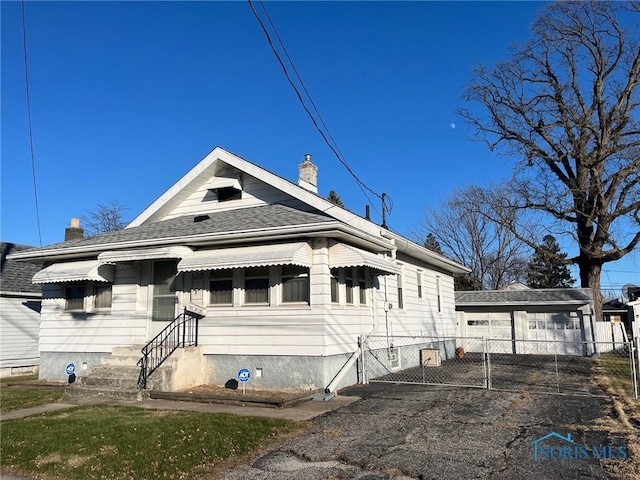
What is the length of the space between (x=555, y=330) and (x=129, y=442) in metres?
20.6

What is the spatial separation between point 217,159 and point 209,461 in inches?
382

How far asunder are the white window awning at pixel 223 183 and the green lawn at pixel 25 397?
663cm

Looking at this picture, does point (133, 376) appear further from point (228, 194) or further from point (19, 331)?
point (19, 331)

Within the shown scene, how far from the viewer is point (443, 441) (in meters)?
6.62

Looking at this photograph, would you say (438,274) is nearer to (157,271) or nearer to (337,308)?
(337,308)

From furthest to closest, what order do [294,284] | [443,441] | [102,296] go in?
[102,296] < [294,284] < [443,441]

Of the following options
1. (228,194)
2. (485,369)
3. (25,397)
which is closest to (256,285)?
(228,194)

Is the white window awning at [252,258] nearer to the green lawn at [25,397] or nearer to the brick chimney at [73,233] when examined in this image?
the green lawn at [25,397]

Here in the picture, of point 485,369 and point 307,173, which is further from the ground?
point 307,173

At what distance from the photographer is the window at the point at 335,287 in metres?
11.6

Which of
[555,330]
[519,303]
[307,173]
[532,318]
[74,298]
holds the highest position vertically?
[307,173]

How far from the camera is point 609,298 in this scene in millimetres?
65500

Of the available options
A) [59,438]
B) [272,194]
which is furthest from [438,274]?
[59,438]

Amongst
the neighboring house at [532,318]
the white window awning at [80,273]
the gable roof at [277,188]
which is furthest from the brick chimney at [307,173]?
the neighboring house at [532,318]
